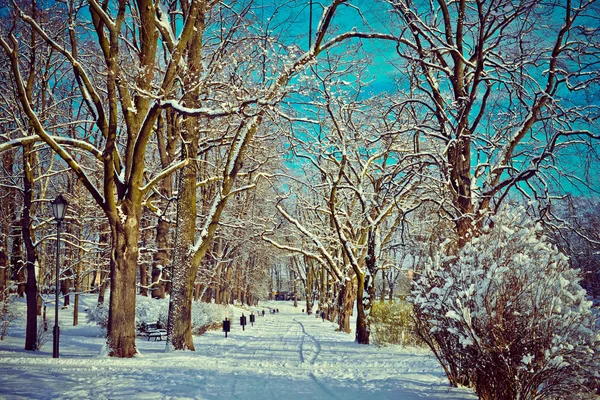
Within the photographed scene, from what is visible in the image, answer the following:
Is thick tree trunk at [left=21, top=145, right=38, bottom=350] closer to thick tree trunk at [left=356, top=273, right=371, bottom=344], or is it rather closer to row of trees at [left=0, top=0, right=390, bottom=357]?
row of trees at [left=0, top=0, right=390, bottom=357]

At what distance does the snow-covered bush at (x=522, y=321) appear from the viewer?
5.19m

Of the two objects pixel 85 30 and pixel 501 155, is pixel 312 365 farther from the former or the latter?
pixel 85 30

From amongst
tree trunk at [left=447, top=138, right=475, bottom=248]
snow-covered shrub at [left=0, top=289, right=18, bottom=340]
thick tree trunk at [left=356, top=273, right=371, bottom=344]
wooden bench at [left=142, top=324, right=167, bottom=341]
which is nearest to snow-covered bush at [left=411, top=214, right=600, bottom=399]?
tree trunk at [left=447, top=138, right=475, bottom=248]

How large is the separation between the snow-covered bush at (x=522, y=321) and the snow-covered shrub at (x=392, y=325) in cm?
1027

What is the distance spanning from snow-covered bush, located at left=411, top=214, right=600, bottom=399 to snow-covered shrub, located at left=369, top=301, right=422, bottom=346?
33.7 feet

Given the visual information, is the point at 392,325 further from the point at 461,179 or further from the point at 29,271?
the point at 29,271

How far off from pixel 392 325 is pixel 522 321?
11544mm

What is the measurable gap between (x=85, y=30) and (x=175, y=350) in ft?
30.1

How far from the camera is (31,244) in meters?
13.9

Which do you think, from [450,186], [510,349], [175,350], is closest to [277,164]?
[175,350]

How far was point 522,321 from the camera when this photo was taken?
17.7ft

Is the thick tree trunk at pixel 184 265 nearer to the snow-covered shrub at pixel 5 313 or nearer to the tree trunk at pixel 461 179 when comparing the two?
the tree trunk at pixel 461 179

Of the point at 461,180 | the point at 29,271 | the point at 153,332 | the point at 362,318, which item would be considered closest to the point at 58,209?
the point at 29,271

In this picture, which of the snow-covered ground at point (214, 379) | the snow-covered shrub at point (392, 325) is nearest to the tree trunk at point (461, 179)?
the snow-covered ground at point (214, 379)
